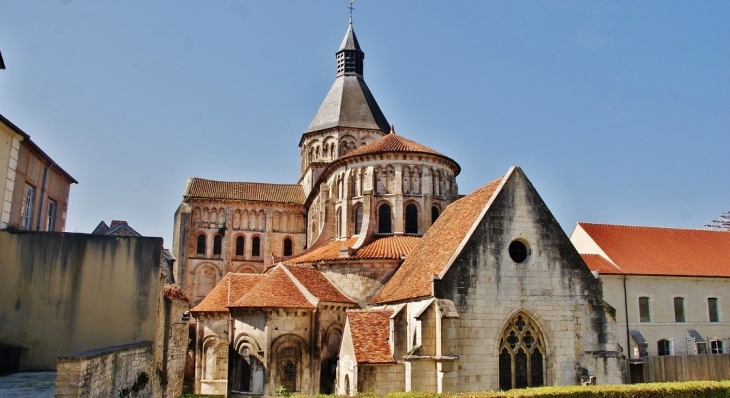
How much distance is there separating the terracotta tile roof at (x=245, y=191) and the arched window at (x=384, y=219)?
72.4ft

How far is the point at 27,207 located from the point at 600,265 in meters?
29.6

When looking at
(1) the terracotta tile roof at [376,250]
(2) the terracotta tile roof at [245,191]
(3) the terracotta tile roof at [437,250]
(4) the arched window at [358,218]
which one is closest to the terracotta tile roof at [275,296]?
(1) the terracotta tile roof at [376,250]

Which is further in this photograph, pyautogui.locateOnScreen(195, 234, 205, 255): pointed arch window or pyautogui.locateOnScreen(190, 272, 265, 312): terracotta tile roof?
pyautogui.locateOnScreen(195, 234, 205, 255): pointed arch window

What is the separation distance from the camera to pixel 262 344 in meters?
25.2

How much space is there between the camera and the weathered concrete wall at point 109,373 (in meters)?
11.9

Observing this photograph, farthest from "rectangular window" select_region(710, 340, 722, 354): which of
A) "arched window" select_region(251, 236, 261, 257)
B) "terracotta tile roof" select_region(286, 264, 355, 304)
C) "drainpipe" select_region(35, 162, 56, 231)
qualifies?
"drainpipe" select_region(35, 162, 56, 231)

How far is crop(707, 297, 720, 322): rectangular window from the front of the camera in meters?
37.5

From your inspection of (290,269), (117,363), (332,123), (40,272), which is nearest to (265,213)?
(332,123)

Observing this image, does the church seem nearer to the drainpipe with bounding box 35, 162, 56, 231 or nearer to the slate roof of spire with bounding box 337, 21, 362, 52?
the drainpipe with bounding box 35, 162, 56, 231

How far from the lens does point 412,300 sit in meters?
19.8

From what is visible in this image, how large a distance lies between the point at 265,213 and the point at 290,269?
86.0ft

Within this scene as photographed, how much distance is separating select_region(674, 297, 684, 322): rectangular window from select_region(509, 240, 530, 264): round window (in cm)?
2257

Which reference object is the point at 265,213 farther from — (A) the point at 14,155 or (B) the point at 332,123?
(A) the point at 14,155

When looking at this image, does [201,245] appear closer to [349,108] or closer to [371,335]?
[349,108]
